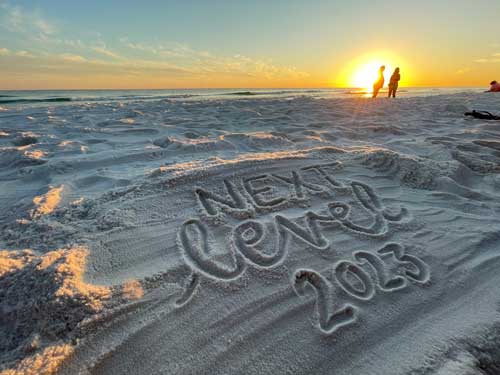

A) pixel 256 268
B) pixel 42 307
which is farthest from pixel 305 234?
pixel 42 307

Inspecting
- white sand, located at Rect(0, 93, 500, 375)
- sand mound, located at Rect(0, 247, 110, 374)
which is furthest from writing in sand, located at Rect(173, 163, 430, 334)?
sand mound, located at Rect(0, 247, 110, 374)

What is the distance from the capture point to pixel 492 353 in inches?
43.6

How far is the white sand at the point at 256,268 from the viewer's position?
43.6 inches

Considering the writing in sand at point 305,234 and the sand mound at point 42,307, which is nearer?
the sand mound at point 42,307

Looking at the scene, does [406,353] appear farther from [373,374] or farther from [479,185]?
[479,185]

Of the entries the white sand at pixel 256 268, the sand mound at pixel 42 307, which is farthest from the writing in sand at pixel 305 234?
the sand mound at pixel 42 307

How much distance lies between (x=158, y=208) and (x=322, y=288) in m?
1.18

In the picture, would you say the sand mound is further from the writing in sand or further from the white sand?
the writing in sand

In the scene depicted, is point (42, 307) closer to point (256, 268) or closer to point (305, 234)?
point (256, 268)

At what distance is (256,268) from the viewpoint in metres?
1.48

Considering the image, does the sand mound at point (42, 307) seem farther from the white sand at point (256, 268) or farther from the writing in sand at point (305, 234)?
the writing in sand at point (305, 234)

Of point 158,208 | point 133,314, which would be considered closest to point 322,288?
point 133,314

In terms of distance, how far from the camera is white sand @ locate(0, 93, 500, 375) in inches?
43.6

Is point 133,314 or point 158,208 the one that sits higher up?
point 158,208
